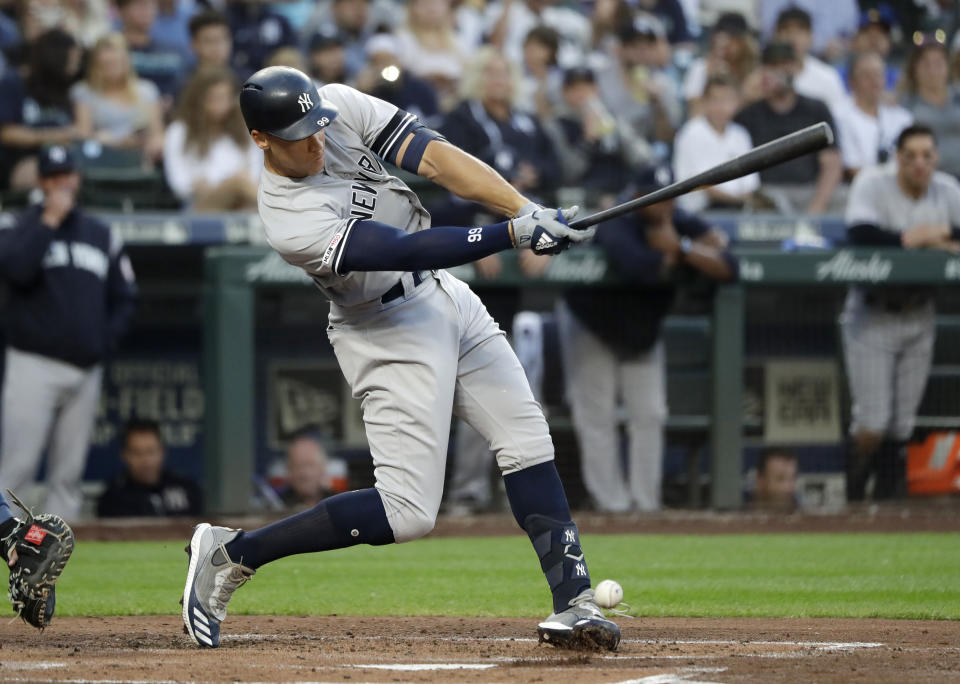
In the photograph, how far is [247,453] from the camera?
26.0 ft

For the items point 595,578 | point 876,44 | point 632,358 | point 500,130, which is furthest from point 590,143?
point 595,578

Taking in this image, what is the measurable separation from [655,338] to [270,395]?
2223 millimetres

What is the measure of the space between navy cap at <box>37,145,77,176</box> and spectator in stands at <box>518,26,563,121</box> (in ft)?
11.2

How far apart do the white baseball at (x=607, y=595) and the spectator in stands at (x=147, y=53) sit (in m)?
6.49

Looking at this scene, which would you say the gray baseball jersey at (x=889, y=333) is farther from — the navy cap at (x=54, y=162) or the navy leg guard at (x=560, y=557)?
the navy leg guard at (x=560, y=557)

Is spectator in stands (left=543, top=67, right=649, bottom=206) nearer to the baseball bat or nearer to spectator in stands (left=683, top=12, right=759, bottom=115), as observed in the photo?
spectator in stands (left=683, top=12, right=759, bottom=115)

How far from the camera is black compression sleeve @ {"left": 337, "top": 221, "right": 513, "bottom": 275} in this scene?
11.7 ft

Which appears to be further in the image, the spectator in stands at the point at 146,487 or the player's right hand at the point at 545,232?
the spectator in stands at the point at 146,487

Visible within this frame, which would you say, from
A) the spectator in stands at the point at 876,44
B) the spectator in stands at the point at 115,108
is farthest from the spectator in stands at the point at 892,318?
the spectator in stands at the point at 115,108

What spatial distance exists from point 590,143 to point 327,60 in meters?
1.78

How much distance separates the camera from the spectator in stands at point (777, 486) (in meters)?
8.34

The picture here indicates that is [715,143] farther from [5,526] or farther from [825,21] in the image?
[5,526]

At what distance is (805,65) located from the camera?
10.4m

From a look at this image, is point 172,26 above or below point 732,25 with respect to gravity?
Answer: below
